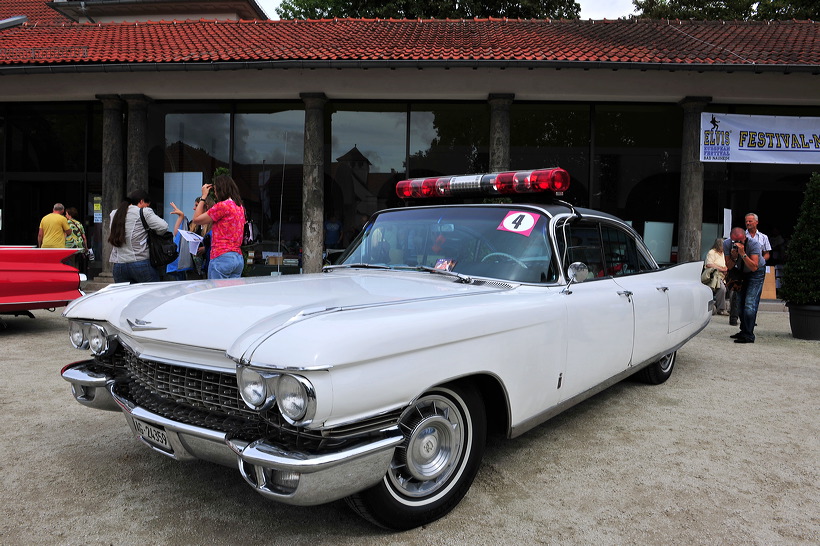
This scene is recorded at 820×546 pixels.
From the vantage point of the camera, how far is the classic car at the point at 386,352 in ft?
→ 6.75

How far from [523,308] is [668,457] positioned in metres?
1.52

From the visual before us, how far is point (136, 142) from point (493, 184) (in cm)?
1065

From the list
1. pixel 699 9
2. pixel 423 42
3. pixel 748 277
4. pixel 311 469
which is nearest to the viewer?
pixel 311 469

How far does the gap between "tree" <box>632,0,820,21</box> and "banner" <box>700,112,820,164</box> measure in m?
16.1

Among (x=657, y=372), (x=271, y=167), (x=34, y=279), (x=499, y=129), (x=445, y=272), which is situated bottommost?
(x=657, y=372)

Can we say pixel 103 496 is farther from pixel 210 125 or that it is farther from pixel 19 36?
pixel 19 36

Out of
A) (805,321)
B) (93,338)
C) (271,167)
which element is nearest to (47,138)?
(271,167)

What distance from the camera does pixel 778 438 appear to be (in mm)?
3902

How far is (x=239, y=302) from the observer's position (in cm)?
264

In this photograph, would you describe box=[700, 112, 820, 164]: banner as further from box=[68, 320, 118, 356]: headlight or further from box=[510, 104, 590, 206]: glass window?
box=[68, 320, 118, 356]: headlight

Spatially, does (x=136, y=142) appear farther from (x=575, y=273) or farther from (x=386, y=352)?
(x=386, y=352)

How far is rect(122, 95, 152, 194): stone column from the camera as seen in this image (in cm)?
1215

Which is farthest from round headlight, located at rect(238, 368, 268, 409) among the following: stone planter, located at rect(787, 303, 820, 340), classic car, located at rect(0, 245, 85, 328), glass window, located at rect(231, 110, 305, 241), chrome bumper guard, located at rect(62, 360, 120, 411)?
glass window, located at rect(231, 110, 305, 241)

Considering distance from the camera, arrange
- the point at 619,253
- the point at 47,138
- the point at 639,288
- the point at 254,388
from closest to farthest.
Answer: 1. the point at 254,388
2. the point at 639,288
3. the point at 619,253
4. the point at 47,138
